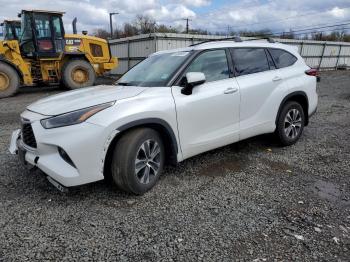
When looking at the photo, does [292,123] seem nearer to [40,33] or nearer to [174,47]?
[40,33]

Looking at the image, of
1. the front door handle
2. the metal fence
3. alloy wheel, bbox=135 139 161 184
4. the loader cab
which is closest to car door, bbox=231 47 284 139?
the front door handle

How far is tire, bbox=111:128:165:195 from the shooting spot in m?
3.24

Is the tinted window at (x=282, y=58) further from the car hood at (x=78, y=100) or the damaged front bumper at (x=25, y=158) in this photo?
the damaged front bumper at (x=25, y=158)

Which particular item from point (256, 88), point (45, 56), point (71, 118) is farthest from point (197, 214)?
point (45, 56)

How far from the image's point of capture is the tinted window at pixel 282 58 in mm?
4996

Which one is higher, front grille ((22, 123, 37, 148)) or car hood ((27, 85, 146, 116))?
car hood ((27, 85, 146, 116))

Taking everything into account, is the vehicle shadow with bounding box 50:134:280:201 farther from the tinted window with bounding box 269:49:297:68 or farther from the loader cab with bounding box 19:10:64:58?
the loader cab with bounding box 19:10:64:58

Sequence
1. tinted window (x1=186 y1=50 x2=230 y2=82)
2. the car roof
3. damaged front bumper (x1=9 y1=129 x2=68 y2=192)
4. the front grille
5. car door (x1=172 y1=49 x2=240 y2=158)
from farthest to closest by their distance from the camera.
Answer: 1. the car roof
2. tinted window (x1=186 y1=50 x2=230 y2=82)
3. car door (x1=172 y1=49 x2=240 y2=158)
4. the front grille
5. damaged front bumper (x1=9 y1=129 x2=68 y2=192)

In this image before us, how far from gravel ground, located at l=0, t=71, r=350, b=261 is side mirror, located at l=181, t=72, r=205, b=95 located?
117cm

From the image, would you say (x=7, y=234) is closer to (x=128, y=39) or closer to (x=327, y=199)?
(x=327, y=199)

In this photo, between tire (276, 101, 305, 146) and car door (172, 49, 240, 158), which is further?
tire (276, 101, 305, 146)

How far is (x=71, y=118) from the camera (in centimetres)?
309

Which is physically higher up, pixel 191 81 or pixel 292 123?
pixel 191 81

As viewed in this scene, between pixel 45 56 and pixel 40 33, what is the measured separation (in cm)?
89
